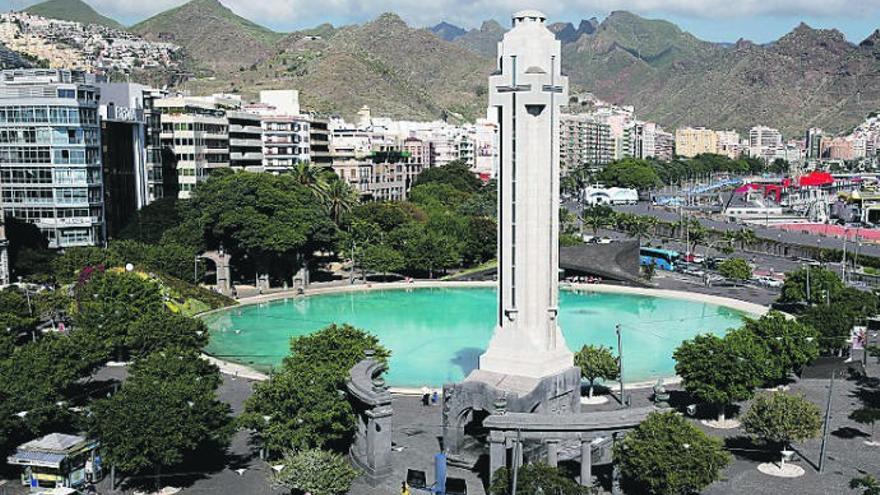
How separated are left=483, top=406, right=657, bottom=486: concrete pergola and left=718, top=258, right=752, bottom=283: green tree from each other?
152 ft

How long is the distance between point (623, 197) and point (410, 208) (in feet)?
255

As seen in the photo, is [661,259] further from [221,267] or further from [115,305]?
[115,305]

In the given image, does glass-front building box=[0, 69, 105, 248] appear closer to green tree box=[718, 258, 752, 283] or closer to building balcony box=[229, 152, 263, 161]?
building balcony box=[229, 152, 263, 161]

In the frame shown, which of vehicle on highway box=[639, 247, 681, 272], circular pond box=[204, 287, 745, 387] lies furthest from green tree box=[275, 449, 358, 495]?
vehicle on highway box=[639, 247, 681, 272]

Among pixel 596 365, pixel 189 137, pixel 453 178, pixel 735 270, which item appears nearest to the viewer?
pixel 596 365

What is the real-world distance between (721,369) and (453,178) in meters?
86.4

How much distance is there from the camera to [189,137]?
82812 millimetres

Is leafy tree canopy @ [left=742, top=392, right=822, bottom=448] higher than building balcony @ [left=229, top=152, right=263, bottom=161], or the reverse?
building balcony @ [left=229, top=152, right=263, bottom=161]

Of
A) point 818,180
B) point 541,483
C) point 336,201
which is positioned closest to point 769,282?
point 336,201

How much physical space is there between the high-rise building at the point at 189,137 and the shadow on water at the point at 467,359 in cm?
4256

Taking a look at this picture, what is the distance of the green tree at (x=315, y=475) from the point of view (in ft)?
83.1

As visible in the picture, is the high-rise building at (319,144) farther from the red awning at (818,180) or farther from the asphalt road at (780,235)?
the red awning at (818,180)

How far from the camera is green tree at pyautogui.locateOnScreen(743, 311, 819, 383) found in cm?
3884

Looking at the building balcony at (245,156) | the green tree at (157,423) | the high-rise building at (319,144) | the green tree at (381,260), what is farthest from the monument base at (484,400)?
the high-rise building at (319,144)
